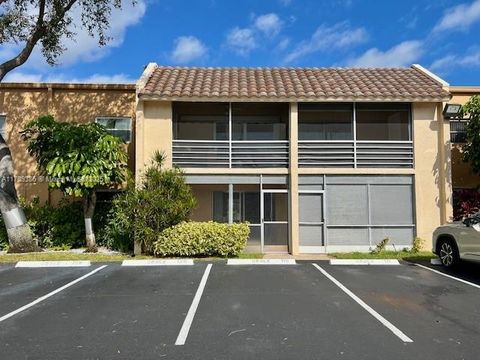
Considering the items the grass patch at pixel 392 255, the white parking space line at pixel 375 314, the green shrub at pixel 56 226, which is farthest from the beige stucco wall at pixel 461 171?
the green shrub at pixel 56 226

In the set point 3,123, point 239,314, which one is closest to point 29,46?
point 3,123

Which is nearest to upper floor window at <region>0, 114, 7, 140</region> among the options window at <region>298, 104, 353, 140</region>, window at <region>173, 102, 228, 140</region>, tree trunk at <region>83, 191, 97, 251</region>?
tree trunk at <region>83, 191, 97, 251</region>

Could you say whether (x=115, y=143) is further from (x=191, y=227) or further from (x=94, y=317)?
(x=94, y=317)

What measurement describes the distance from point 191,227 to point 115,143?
370 centimetres

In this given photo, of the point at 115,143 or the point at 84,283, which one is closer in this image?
the point at 84,283

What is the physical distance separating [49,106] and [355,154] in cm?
1124

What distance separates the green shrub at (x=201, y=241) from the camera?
13.4 meters

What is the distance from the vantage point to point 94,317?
6.85 metres

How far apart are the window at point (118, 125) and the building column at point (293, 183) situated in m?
6.07

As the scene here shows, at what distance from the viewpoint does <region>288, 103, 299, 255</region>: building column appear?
15.0 m

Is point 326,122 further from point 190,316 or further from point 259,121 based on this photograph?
point 190,316

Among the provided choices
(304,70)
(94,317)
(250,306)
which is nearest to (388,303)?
(250,306)

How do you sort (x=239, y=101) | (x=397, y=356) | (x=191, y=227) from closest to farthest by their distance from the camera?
(x=397, y=356) < (x=191, y=227) < (x=239, y=101)

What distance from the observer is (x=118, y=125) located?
55.3 ft
